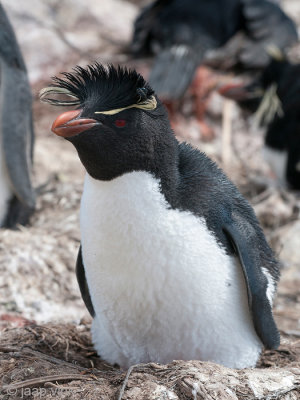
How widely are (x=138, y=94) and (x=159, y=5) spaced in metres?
6.14

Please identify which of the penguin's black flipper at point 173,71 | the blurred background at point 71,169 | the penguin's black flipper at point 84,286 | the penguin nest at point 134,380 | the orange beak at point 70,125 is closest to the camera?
the orange beak at point 70,125

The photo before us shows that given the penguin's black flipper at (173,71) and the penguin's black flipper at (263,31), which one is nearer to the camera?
the penguin's black flipper at (173,71)

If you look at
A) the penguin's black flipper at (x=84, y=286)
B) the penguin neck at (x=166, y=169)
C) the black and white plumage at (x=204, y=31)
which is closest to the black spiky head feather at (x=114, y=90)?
the penguin neck at (x=166, y=169)

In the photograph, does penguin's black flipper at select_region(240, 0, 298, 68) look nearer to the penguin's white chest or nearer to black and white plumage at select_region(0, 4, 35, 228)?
black and white plumage at select_region(0, 4, 35, 228)

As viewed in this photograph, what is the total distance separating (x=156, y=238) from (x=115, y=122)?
391 mm

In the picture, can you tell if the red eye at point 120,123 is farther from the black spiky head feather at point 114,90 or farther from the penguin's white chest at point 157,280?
the penguin's white chest at point 157,280

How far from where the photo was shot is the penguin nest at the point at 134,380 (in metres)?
1.95

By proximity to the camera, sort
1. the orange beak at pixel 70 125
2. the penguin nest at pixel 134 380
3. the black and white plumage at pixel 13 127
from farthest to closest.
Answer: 1. the black and white plumage at pixel 13 127
2. the penguin nest at pixel 134 380
3. the orange beak at pixel 70 125

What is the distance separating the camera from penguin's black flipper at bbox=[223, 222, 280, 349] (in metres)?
2.20

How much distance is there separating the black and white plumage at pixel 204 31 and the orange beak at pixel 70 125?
16.2 ft

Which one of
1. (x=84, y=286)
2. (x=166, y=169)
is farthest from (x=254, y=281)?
(x=84, y=286)

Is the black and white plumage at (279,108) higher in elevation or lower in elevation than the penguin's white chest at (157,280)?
lower

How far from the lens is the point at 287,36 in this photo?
7.27 metres

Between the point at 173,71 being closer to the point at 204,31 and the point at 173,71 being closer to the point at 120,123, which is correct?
the point at 204,31
